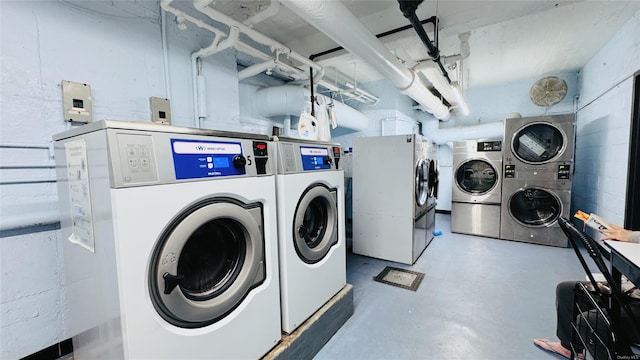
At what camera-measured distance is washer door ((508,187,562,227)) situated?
3.65m

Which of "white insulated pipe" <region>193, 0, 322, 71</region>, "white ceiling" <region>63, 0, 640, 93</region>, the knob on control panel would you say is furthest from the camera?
"white ceiling" <region>63, 0, 640, 93</region>

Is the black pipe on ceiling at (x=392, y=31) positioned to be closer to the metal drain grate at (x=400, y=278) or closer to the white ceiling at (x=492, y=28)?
the white ceiling at (x=492, y=28)

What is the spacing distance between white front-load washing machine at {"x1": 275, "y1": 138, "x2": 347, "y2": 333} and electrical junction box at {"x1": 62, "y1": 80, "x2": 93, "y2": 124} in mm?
1343

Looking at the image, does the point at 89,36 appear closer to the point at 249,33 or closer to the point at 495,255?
the point at 249,33

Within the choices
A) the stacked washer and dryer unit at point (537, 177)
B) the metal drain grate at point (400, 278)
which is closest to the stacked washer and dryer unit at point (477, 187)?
the stacked washer and dryer unit at point (537, 177)

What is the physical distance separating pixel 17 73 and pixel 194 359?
1829 mm

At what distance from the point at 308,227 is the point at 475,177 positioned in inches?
140

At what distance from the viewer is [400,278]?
270 cm

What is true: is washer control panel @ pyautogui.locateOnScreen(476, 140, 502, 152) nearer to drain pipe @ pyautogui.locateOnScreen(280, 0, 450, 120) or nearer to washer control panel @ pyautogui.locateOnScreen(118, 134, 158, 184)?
drain pipe @ pyautogui.locateOnScreen(280, 0, 450, 120)

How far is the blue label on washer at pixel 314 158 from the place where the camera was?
5.08 ft

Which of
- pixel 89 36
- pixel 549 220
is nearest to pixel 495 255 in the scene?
pixel 549 220

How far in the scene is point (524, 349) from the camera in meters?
1.70

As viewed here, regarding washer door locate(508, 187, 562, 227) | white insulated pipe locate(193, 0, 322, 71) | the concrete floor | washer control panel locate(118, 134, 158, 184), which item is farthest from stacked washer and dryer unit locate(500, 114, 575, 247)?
washer control panel locate(118, 134, 158, 184)

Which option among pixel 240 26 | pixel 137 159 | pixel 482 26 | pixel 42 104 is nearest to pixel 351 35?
pixel 240 26
